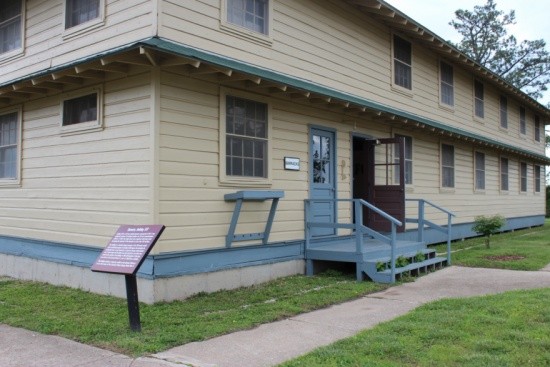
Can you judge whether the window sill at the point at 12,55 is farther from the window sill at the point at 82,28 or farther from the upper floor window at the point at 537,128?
the upper floor window at the point at 537,128

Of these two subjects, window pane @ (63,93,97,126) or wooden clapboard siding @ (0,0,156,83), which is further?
window pane @ (63,93,97,126)

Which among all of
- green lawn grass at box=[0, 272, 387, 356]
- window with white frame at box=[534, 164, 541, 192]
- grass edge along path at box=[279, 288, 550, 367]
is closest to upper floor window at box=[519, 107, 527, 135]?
window with white frame at box=[534, 164, 541, 192]

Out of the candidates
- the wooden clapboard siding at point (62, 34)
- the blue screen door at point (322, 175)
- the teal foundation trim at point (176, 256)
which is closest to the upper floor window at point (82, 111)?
the wooden clapboard siding at point (62, 34)

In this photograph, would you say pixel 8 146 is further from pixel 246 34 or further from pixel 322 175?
pixel 322 175

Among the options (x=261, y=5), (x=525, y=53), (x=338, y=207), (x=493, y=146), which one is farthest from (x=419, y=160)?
(x=525, y=53)

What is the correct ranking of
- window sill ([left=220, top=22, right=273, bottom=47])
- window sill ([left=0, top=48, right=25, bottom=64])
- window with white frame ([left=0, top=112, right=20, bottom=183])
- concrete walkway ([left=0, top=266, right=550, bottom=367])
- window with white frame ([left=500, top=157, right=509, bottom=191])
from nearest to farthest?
concrete walkway ([left=0, top=266, right=550, bottom=367]), window sill ([left=220, top=22, right=273, bottom=47]), window sill ([left=0, top=48, right=25, bottom=64]), window with white frame ([left=0, top=112, right=20, bottom=183]), window with white frame ([left=500, top=157, right=509, bottom=191])

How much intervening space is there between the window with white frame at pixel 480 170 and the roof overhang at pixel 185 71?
745cm

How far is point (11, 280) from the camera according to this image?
9.34 m

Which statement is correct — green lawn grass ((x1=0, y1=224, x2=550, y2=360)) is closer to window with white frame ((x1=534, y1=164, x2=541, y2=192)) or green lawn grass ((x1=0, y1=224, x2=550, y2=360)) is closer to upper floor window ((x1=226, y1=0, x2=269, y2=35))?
upper floor window ((x1=226, y1=0, x2=269, y2=35))

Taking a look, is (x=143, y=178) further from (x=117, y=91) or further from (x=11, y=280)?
(x=11, y=280)

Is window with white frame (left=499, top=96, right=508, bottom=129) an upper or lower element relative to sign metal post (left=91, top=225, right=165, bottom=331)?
upper

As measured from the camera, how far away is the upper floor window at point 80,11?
27.0ft

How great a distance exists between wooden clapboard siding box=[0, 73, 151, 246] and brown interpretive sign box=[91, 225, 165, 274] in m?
1.15

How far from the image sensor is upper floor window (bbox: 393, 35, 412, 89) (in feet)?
42.3
